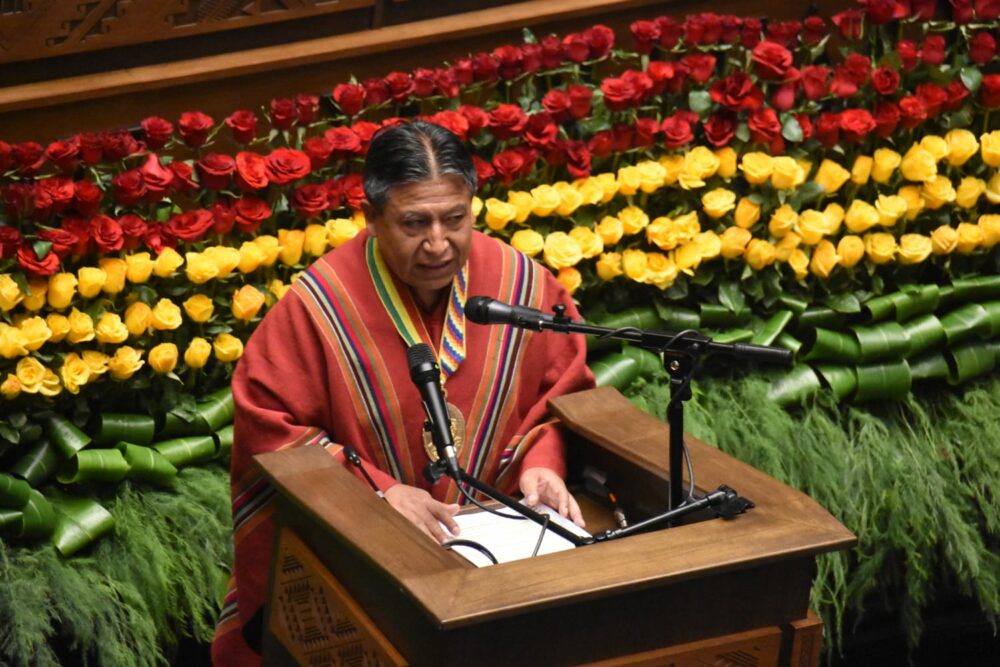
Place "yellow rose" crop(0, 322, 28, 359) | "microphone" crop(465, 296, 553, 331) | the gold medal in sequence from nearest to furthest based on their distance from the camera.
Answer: "microphone" crop(465, 296, 553, 331) → the gold medal → "yellow rose" crop(0, 322, 28, 359)

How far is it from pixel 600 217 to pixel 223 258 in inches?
47.3

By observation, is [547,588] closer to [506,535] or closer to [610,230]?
[506,535]

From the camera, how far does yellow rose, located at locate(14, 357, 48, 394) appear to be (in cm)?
416

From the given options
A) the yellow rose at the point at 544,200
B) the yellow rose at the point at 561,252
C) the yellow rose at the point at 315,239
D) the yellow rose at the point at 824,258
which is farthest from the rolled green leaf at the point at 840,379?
the yellow rose at the point at 315,239

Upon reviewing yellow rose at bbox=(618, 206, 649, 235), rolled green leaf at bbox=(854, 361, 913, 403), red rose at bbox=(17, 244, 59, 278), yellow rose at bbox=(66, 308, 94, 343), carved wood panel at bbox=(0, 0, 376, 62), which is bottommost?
rolled green leaf at bbox=(854, 361, 913, 403)

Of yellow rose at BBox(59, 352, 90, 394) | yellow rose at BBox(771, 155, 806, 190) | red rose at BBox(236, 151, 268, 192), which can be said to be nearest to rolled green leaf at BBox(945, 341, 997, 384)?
yellow rose at BBox(771, 155, 806, 190)

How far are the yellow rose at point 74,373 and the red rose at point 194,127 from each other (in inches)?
26.6

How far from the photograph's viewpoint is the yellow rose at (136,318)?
4.31 metres

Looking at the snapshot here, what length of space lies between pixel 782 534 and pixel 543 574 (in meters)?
0.49

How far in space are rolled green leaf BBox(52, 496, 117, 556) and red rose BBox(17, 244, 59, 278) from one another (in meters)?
0.62

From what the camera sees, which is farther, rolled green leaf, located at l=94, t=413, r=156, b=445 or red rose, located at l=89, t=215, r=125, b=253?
rolled green leaf, located at l=94, t=413, r=156, b=445

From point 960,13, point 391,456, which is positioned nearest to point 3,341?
point 391,456

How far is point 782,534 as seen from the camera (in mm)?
2990

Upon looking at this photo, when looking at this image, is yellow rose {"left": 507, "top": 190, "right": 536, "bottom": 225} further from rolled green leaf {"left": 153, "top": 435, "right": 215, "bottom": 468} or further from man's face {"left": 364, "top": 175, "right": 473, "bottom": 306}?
man's face {"left": 364, "top": 175, "right": 473, "bottom": 306}
